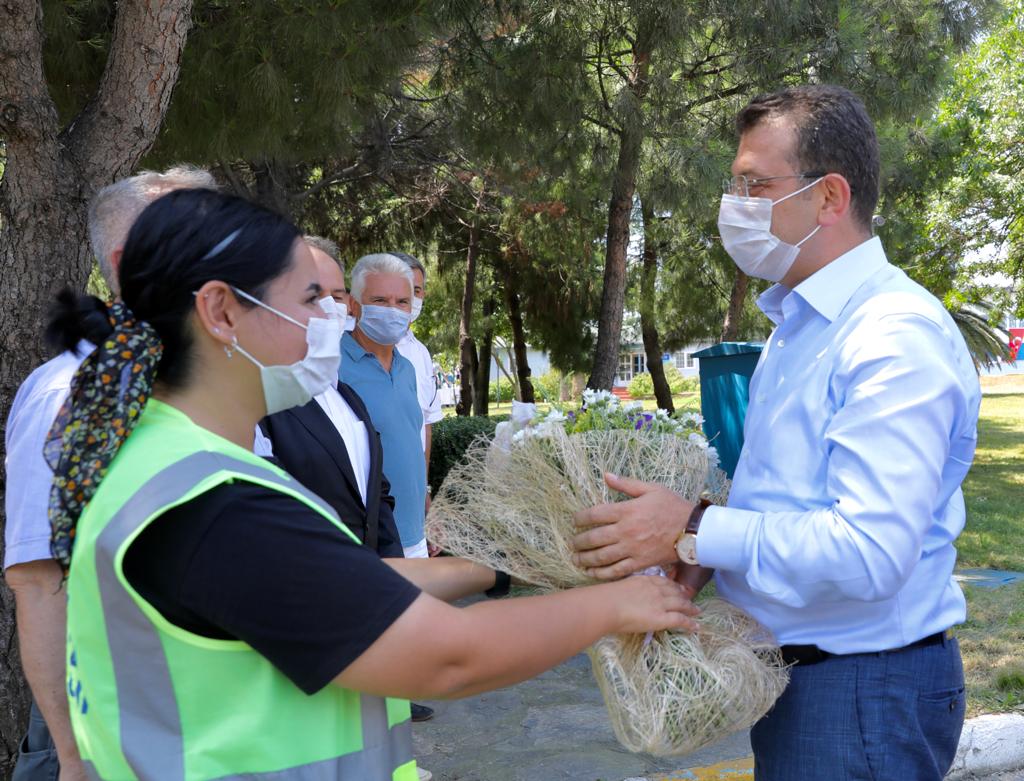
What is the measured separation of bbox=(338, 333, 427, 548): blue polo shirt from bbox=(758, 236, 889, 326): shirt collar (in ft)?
8.27

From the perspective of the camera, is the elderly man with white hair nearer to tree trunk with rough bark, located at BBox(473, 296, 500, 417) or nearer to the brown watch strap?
the brown watch strap

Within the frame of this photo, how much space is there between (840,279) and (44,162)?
2961 mm

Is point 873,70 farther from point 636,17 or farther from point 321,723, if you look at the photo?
point 321,723

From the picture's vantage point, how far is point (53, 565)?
6.41 ft

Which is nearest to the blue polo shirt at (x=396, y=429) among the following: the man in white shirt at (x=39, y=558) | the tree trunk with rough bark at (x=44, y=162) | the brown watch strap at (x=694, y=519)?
the tree trunk with rough bark at (x=44, y=162)

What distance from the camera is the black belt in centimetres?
176

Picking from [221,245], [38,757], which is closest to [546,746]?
[38,757]

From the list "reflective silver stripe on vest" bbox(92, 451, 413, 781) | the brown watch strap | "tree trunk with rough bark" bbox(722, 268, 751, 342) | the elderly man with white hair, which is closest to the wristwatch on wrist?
the brown watch strap

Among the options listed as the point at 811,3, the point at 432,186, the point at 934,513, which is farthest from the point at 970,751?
the point at 432,186

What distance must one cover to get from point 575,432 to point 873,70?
25.7 ft

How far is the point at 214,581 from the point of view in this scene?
1.17 metres

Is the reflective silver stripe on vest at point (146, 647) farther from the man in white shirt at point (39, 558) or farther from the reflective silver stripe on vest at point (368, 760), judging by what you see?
the man in white shirt at point (39, 558)

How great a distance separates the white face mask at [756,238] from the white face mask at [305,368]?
3.00 ft

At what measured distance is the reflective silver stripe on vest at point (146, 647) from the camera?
1.19 metres
